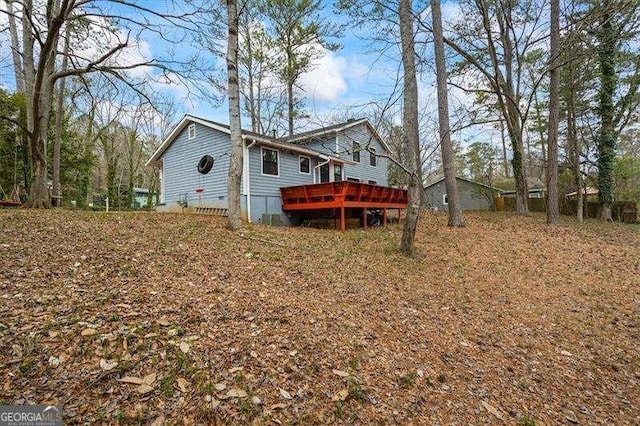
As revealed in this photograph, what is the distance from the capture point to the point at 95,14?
8.20 m

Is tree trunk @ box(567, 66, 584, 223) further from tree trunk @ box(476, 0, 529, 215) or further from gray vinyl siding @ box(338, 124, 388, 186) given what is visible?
gray vinyl siding @ box(338, 124, 388, 186)

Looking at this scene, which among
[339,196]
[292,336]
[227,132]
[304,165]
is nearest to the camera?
[292,336]

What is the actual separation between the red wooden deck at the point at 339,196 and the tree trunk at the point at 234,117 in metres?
3.81

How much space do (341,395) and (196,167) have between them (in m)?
13.3

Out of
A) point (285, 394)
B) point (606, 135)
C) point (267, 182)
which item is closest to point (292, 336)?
point (285, 394)

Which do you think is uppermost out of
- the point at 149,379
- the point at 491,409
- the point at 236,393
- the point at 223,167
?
the point at 223,167

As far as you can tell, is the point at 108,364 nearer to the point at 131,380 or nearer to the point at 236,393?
the point at 131,380

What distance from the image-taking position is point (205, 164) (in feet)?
44.5

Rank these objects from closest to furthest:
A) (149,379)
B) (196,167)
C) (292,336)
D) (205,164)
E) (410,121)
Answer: (149,379), (292,336), (410,121), (205,164), (196,167)

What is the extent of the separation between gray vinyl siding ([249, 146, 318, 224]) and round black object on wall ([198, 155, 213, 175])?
2163mm

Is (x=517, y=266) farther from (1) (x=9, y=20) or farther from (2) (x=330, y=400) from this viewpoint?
(1) (x=9, y=20)

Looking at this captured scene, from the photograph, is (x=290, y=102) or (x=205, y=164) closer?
(x=205, y=164)

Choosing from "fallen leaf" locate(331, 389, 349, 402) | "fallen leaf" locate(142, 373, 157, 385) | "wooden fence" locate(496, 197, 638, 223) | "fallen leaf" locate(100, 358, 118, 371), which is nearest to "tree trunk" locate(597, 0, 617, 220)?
"wooden fence" locate(496, 197, 638, 223)

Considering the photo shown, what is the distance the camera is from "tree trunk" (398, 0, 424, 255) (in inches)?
284
